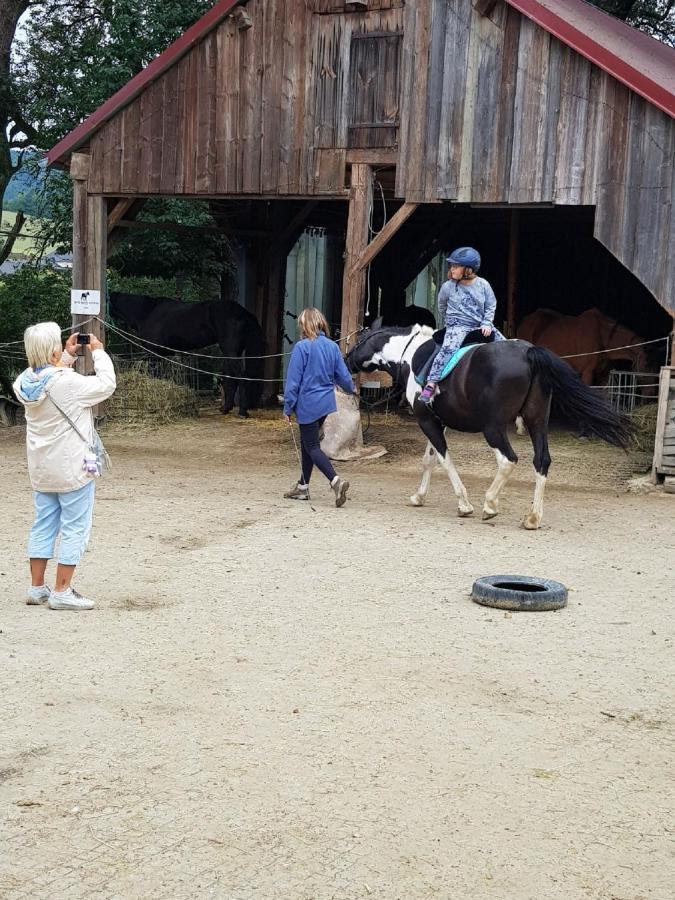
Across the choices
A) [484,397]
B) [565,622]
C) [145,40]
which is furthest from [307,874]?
[145,40]

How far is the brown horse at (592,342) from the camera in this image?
53.3 feet

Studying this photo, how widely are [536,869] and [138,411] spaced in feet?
41.6

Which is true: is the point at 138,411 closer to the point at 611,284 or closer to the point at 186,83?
the point at 186,83

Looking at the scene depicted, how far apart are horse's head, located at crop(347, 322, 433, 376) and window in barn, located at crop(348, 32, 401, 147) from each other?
10.4 ft

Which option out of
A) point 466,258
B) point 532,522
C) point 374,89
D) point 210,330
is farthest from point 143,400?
point 532,522

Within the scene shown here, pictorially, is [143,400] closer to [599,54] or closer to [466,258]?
[466,258]

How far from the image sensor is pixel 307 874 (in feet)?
11.7

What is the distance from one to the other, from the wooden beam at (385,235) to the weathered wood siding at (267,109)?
0.81m

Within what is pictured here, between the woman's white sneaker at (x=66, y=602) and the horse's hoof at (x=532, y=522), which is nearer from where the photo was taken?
the woman's white sneaker at (x=66, y=602)

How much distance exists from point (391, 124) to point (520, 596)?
7767 millimetres

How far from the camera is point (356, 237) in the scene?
13.4 metres

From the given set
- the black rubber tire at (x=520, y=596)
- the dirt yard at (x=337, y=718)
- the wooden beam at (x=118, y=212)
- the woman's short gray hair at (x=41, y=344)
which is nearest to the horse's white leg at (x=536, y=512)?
the dirt yard at (x=337, y=718)

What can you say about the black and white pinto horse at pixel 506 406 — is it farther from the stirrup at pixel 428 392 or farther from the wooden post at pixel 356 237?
the wooden post at pixel 356 237

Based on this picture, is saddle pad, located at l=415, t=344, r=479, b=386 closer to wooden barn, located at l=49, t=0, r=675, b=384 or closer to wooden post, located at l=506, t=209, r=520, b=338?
wooden barn, located at l=49, t=0, r=675, b=384
